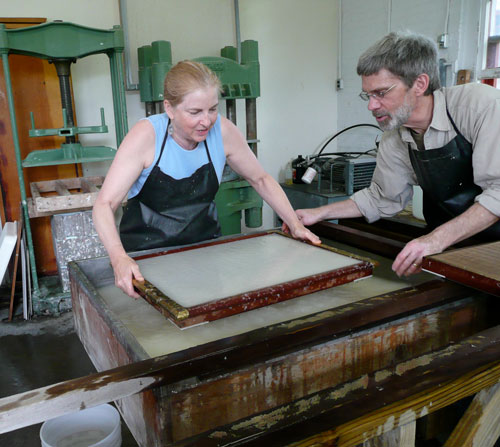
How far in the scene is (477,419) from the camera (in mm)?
827

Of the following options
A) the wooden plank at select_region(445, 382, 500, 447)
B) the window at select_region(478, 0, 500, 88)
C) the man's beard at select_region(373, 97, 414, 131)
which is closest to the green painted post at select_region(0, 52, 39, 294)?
the man's beard at select_region(373, 97, 414, 131)

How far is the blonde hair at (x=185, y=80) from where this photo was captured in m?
1.48

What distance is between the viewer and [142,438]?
0.83 m

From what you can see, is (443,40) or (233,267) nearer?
(233,267)

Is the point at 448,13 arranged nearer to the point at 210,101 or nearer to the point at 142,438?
the point at 210,101

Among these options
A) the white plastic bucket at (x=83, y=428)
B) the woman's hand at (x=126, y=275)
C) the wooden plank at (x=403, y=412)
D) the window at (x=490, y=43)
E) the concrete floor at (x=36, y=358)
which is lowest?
the concrete floor at (x=36, y=358)

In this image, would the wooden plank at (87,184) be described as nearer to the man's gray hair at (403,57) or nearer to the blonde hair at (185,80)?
the blonde hair at (185,80)

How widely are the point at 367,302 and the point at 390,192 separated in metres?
0.99

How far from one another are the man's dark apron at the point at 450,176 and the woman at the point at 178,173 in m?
0.52

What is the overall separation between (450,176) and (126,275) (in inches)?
48.3

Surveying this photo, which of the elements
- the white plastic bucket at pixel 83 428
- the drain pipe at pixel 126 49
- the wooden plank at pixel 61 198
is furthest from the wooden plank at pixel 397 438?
the drain pipe at pixel 126 49

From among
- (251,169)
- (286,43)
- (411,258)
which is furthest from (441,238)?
(286,43)

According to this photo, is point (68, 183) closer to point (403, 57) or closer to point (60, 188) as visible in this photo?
point (60, 188)

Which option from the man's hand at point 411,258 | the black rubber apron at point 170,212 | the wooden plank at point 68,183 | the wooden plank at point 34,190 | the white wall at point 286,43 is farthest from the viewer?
the white wall at point 286,43
